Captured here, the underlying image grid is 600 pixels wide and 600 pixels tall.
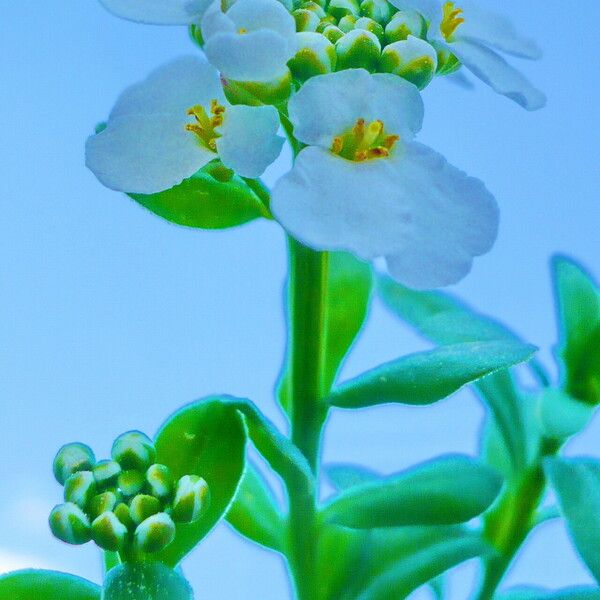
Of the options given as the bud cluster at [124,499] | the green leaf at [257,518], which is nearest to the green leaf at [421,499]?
the green leaf at [257,518]

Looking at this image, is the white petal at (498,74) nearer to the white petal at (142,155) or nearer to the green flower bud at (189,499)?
the white petal at (142,155)

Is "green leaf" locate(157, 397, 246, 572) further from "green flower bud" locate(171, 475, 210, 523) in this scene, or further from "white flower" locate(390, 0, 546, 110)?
"white flower" locate(390, 0, 546, 110)

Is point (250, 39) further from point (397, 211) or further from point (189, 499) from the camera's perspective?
point (189, 499)

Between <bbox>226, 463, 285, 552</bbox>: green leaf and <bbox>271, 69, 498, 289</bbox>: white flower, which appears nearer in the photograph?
<bbox>271, 69, 498, 289</bbox>: white flower

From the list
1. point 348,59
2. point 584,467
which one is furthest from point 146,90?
point 584,467

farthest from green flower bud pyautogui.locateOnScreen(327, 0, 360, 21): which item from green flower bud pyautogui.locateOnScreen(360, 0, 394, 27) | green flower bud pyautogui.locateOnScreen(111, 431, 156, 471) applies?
green flower bud pyautogui.locateOnScreen(111, 431, 156, 471)

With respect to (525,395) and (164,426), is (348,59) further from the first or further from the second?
(525,395)
